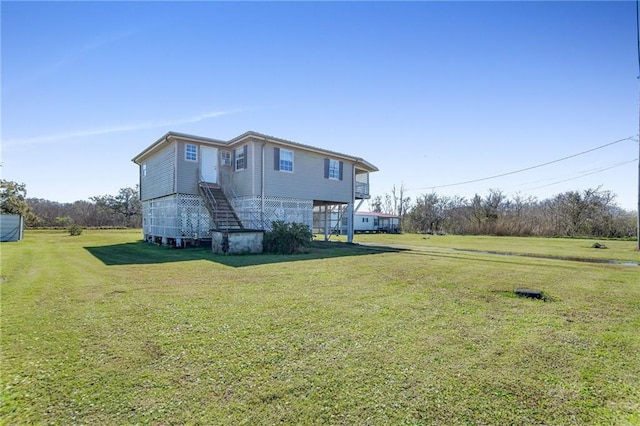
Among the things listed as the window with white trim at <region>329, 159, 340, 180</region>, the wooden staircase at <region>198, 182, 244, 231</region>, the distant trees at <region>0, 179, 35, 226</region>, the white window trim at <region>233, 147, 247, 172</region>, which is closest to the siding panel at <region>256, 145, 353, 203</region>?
the window with white trim at <region>329, 159, 340, 180</region>

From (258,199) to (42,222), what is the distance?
3809 centimetres

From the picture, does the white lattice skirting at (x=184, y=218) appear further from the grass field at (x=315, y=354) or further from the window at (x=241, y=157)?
the grass field at (x=315, y=354)

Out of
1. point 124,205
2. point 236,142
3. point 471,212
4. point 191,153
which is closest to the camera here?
point 236,142

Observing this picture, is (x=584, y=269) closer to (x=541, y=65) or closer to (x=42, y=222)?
(x=541, y=65)

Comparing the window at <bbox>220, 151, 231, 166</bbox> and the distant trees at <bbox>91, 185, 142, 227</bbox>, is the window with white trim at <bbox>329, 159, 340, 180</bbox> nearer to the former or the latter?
Result: the window at <bbox>220, 151, 231, 166</bbox>

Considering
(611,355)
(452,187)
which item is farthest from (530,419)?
(452,187)

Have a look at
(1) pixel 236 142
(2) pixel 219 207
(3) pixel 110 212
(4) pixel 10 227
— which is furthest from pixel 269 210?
(3) pixel 110 212

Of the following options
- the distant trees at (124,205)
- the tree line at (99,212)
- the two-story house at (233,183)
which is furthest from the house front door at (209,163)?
the distant trees at (124,205)

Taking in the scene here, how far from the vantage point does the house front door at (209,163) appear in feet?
52.7

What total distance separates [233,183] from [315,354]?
48.0 feet

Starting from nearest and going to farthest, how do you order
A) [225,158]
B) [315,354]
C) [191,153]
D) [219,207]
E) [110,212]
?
Result: [315,354] → [219,207] → [191,153] → [225,158] → [110,212]

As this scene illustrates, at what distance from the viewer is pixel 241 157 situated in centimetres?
1596

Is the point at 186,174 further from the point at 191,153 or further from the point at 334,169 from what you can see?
the point at 334,169

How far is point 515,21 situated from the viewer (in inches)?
434
